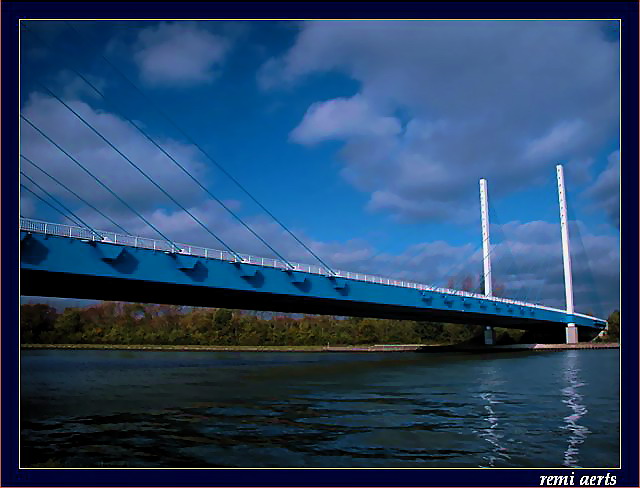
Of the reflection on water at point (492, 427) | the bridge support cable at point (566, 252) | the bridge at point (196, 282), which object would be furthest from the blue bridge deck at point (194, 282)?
the bridge support cable at point (566, 252)

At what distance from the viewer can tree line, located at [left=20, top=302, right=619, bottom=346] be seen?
10681cm

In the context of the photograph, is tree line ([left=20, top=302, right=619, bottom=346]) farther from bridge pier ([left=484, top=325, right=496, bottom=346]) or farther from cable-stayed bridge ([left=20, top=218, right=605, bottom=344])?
cable-stayed bridge ([left=20, top=218, right=605, bottom=344])

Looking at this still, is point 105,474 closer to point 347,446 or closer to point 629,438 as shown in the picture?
point 347,446

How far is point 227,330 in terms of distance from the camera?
117 metres

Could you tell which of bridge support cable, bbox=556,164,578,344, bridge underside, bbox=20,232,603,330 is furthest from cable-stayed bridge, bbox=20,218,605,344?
bridge support cable, bbox=556,164,578,344

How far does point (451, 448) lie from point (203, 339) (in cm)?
10482

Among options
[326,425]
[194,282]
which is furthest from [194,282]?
[326,425]

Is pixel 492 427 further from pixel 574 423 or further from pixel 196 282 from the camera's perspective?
pixel 196 282

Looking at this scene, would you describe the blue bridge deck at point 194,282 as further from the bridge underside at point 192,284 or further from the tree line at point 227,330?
the tree line at point 227,330

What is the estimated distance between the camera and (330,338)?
119688 mm

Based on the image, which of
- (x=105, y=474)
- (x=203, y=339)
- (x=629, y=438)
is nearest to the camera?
(x=105, y=474)

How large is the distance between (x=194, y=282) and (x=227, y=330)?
3286 inches
